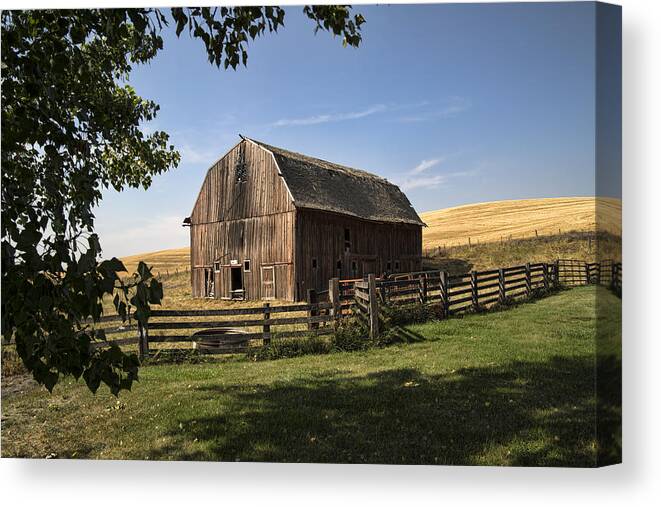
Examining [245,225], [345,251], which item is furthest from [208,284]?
[345,251]

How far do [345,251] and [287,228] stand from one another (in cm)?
76

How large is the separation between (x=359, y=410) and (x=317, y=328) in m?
1.42

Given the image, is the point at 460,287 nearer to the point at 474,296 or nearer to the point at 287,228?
the point at 474,296

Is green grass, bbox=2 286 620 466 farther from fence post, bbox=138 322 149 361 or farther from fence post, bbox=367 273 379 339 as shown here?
fence post, bbox=367 273 379 339

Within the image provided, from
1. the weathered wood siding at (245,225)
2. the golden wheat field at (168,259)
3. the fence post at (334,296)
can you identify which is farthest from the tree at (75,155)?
the fence post at (334,296)

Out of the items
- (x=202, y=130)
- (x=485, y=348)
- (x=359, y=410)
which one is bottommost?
(x=359, y=410)

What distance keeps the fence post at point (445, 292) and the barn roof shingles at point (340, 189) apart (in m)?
0.75

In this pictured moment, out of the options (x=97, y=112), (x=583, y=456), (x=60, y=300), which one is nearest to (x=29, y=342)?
(x=60, y=300)

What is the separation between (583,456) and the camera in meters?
5.01

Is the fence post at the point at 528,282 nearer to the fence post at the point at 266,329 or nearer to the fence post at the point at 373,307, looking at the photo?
the fence post at the point at 373,307

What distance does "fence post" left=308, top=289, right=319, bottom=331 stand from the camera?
6299 mm

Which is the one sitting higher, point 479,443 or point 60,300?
point 60,300

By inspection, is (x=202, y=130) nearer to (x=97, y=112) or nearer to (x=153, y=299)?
(x=97, y=112)

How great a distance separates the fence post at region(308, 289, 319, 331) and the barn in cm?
10
